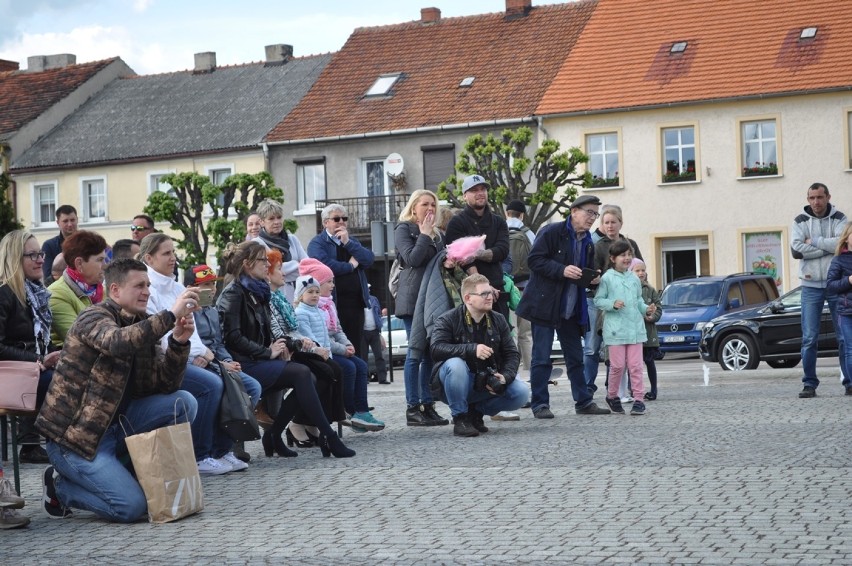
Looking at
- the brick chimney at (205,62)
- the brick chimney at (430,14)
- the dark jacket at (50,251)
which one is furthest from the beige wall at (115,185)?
the dark jacket at (50,251)

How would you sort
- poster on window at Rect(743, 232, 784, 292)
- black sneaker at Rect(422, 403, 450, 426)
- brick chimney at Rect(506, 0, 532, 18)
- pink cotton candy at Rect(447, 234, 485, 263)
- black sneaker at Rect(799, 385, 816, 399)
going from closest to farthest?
pink cotton candy at Rect(447, 234, 485, 263)
black sneaker at Rect(422, 403, 450, 426)
black sneaker at Rect(799, 385, 816, 399)
poster on window at Rect(743, 232, 784, 292)
brick chimney at Rect(506, 0, 532, 18)

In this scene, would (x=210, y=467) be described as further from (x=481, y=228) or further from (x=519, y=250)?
(x=519, y=250)

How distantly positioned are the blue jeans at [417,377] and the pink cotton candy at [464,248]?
81cm

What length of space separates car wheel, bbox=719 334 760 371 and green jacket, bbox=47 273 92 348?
1550 centimetres

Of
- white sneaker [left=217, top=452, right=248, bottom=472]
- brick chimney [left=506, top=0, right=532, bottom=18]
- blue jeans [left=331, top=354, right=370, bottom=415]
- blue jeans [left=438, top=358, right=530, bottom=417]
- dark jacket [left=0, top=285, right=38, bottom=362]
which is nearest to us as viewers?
dark jacket [left=0, top=285, right=38, bottom=362]

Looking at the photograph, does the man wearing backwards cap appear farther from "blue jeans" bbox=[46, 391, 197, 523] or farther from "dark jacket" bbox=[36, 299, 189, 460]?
"dark jacket" bbox=[36, 299, 189, 460]

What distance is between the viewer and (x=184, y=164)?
2056 inches

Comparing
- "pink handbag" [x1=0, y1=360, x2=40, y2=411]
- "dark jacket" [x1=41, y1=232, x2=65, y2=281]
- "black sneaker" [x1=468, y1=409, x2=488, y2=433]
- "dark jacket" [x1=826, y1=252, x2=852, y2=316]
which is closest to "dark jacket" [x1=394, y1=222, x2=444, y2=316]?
"black sneaker" [x1=468, y1=409, x2=488, y2=433]

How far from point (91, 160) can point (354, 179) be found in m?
10.7

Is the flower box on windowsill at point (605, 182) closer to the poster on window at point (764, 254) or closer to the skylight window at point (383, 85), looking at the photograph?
the poster on window at point (764, 254)

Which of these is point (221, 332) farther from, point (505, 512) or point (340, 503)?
point (505, 512)

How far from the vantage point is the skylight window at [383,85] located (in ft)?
165

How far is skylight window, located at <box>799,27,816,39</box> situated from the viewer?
1719 inches

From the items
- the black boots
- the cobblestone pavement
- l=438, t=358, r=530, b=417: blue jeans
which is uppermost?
l=438, t=358, r=530, b=417: blue jeans
